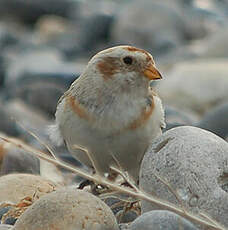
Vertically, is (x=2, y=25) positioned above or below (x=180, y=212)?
below

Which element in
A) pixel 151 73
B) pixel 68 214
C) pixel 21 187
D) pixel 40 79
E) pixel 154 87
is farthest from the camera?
pixel 40 79

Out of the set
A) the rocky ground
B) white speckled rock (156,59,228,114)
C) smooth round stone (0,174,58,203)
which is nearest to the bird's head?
the rocky ground

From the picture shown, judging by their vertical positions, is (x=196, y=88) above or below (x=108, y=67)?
below

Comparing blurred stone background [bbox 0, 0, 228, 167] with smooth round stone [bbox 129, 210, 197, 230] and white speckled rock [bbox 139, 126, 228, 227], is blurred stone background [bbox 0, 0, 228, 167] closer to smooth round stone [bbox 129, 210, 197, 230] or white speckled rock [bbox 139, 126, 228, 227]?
white speckled rock [bbox 139, 126, 228, 227]

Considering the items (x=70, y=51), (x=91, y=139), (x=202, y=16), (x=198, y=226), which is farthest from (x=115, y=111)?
(x=202, y=16)

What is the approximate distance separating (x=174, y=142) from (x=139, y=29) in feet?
28.8

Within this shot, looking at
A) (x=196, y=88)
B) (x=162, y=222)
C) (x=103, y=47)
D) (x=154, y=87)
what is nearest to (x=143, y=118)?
(x=162, y=222)

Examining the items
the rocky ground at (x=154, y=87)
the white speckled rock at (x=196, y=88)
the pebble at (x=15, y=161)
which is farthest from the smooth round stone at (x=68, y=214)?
the white speckled rock at (x=196, y=88)

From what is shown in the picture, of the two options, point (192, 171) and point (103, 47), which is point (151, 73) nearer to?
point (192, 171)

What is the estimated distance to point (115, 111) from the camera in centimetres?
377

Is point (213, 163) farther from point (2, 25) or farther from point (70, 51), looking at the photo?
point (2, 25)

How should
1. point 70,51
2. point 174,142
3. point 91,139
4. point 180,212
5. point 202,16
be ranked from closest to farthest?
point 180,212 → point 174,142 → point 91,139 → point 70,51 → point 202,16

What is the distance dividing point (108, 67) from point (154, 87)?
470 cm

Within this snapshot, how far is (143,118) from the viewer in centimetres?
379
